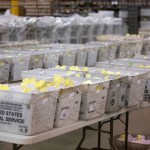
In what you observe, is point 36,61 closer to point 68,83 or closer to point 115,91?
point 115,91

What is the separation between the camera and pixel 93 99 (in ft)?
12.5

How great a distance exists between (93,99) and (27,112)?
712 mm

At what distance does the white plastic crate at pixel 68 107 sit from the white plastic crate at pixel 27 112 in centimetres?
6

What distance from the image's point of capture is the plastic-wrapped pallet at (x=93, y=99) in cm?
376

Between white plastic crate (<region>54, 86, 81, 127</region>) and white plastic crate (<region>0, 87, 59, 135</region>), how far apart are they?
0.20 ft

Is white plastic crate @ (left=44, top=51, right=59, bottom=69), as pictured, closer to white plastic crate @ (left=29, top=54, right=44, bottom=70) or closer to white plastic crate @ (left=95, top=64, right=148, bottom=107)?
white plastic crate @ (left=29, top=54, right=44, bottom=70)

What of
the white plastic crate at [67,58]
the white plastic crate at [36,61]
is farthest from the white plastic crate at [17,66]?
the white plastic crate at [67,58]

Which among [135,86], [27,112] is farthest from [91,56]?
A: [27,112]

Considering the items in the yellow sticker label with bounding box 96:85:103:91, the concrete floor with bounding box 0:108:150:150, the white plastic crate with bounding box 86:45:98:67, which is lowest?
the concrete floor with bounding box 0:108:150:150

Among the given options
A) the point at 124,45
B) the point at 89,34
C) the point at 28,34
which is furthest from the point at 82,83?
the point at 89,34

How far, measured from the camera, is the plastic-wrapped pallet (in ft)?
12.3

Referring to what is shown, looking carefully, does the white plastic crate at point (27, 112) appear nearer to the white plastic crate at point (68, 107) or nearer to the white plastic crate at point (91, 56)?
the white plastic crate at point (68, 107)

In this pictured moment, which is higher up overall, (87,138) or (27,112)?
(27,112)

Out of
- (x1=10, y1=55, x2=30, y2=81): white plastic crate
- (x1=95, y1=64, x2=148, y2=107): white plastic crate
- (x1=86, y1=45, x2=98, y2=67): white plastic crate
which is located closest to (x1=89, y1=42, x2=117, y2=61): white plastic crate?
(x1=86, y1=45, x2=98, y2=67): white plastic crate
